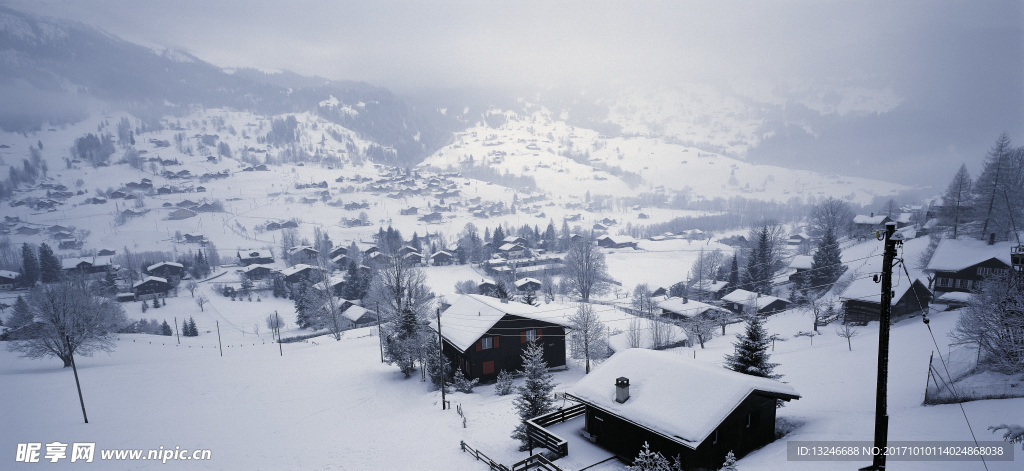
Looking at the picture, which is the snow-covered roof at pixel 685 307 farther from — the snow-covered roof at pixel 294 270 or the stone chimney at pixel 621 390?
the snow-covered roof at pixel 294 270

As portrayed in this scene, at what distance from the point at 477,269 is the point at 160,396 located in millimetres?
67546

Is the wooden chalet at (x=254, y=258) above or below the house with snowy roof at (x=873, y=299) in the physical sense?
below

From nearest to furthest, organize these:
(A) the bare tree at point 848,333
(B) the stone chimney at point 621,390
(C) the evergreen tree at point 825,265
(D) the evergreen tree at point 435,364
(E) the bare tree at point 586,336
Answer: (B) the stone chimney at point 621,390
(D) the evergreen tree at point 435,364
(A) the bare tree at point 848,333
(E) the bare tree at point 586,336
(C) the evergreen tree at point 825,265

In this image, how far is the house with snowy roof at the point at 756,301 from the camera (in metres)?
52.5

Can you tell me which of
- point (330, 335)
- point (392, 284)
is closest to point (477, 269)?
point (330, 335)

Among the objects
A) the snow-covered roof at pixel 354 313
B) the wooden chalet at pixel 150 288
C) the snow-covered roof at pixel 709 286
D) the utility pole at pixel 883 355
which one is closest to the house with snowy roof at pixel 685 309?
the snow-covered roof at pixel 709 286

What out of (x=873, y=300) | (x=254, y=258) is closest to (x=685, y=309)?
(x=873, y=300)

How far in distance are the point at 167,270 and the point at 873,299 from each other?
113m

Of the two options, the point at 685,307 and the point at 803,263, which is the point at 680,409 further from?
the point at 803,263

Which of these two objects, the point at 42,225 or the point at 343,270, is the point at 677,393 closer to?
the point at 343,270

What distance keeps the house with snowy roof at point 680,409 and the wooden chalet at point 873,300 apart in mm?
29997

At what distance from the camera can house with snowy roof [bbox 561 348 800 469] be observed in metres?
14.1

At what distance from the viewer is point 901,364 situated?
22531 millimetres

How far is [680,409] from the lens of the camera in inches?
577
